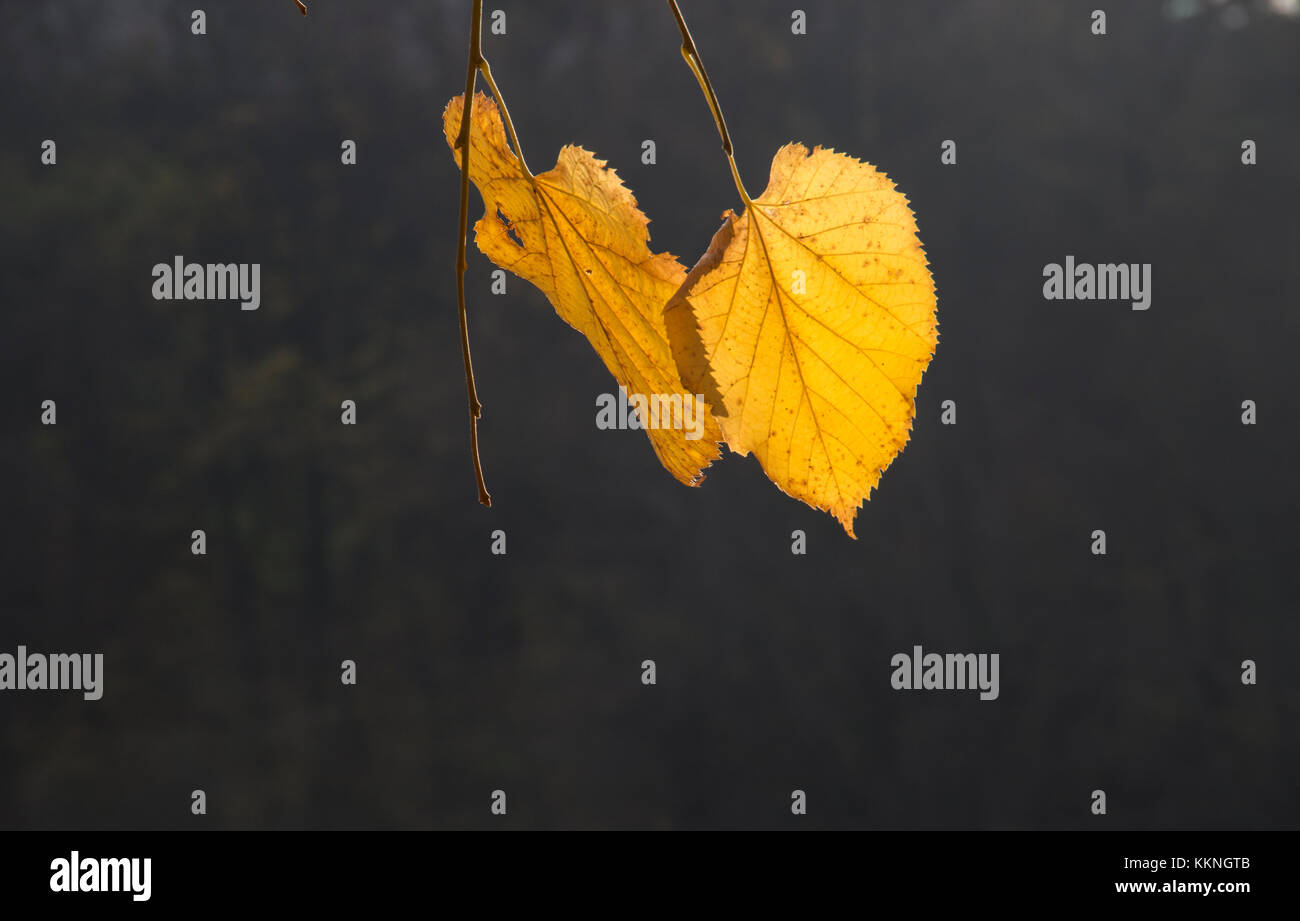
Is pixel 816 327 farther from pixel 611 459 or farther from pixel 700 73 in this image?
pixel 611 459

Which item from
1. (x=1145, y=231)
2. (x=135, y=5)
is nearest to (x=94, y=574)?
(x=135, y=5)

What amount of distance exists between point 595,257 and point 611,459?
2470mm

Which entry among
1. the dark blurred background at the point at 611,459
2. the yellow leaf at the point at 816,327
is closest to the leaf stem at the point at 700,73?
the yellow leaf at the point at 816,327

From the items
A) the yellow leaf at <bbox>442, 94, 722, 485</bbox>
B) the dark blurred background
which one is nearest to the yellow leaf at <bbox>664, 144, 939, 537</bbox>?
the yellow leaf at <bbox>442, 94, 722, 485</bbox>

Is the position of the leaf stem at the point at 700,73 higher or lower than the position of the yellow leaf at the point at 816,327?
higher

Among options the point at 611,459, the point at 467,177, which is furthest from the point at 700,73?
the point at 611,459

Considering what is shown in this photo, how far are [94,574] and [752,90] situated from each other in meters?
1.83

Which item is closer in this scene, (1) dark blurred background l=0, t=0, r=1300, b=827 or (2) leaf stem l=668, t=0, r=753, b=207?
(2) leaf stem l=668, t=0, r=753, b=207

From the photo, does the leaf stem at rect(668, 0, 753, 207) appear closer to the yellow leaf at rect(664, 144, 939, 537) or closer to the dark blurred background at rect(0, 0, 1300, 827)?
the yellow leaf at rect(664, 144, 939, 537)

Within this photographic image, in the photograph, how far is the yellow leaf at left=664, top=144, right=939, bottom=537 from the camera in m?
0.10

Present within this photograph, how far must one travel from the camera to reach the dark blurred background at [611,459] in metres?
2.48

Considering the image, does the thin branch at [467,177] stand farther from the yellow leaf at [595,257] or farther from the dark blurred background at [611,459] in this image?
the dark blurred background at [611,459]

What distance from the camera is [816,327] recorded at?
0.36ft

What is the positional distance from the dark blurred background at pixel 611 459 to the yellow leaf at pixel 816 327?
2.36 metres
